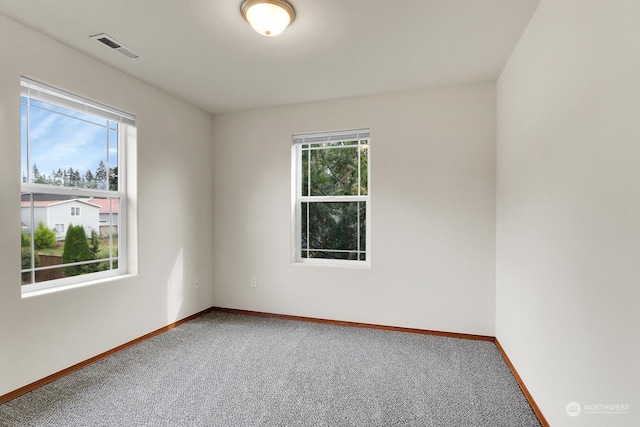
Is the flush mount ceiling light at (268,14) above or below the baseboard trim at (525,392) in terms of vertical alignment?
above

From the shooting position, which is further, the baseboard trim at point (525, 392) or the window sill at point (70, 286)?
the window sill at point (70, 286)

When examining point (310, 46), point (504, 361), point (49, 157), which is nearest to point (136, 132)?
point (49, 157)

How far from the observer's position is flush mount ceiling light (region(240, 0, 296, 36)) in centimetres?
191

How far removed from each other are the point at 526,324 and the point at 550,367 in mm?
445

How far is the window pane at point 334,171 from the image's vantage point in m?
3.76

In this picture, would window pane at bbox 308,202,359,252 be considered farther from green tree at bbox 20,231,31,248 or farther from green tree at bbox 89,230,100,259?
green tree at bbox 20,231,31,248

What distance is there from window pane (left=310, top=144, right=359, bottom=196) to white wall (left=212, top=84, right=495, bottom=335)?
286 mm

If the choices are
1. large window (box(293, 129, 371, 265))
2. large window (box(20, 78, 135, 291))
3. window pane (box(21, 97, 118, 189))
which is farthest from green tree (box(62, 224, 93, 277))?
large window (box(293, 129, 371, 265))

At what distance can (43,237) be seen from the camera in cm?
243

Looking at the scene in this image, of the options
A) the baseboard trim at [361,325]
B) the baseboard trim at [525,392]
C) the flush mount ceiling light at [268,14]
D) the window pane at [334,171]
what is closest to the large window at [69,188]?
the baseboard trim at [361,325]

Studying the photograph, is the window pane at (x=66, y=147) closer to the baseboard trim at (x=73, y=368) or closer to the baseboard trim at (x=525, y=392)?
the baseboard trim at (x=73, y=368)

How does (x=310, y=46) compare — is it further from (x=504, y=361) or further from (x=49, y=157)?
(x=504, y=361)

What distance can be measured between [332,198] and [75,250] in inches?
100

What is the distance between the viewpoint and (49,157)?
2488 millimetres
